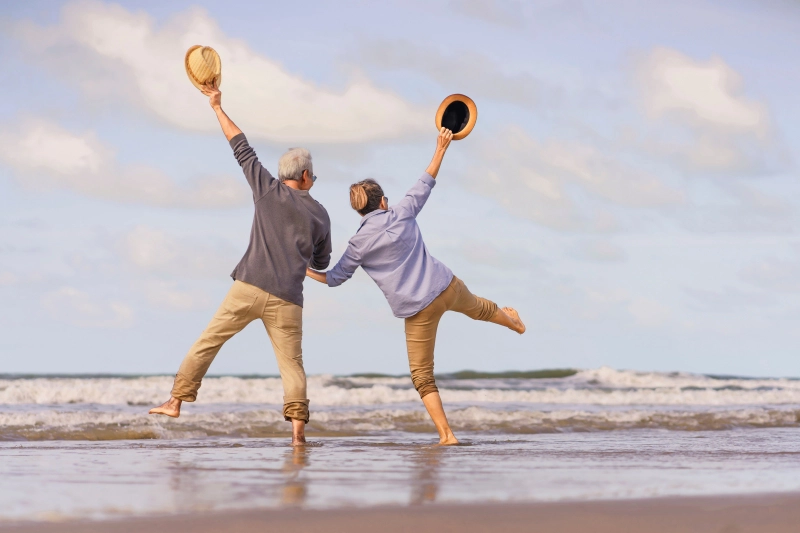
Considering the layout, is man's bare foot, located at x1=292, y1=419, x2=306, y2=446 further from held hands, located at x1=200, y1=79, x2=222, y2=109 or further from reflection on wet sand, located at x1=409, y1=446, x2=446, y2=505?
held hands, located at x1=200, y1=79, x2=222, y2=109

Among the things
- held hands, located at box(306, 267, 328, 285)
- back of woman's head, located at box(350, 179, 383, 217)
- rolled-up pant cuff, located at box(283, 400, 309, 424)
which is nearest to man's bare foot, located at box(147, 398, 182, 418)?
rolled-up pant cuff, located at box(283, 400, 309, 424)

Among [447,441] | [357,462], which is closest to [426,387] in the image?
[447,441]

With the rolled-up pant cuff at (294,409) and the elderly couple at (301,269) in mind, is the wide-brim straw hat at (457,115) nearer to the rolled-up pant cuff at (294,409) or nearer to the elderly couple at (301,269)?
the elderly couple at (301,269)

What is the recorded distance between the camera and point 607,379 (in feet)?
77.6

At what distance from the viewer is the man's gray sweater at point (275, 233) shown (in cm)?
519

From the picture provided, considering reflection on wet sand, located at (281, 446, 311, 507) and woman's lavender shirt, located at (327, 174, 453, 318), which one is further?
woman's lavender shirt, located at (327, 174, 453, 318)

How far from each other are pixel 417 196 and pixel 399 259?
1.46 feet

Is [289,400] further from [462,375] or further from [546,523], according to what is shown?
[462,375]

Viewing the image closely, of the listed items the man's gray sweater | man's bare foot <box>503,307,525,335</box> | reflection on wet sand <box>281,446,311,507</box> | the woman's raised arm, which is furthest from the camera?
man's bare foot <box>503,307,525,335</box>

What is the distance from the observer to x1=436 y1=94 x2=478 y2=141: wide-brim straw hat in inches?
224

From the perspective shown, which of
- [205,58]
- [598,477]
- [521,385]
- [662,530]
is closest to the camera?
[662,530]

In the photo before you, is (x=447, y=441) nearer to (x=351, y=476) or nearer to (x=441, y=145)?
(x=441, y=145)

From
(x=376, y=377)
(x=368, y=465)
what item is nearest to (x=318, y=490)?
(x=368, y=465)

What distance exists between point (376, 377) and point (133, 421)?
16.8 metres
